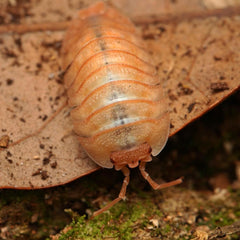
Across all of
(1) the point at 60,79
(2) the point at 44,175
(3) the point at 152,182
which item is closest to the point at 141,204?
(3) the point at 152,182

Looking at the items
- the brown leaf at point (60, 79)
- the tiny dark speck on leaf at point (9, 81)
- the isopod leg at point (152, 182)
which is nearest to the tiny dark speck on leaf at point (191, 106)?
the brown leaf at point (60, 79)

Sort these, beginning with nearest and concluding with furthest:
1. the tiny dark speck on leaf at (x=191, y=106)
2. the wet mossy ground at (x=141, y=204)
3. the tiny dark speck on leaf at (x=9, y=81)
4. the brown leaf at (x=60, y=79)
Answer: the wet mossy ground at (x=141, y=204), the brown leaf at (x=60, y=79), the tiny dark speck on leaf at (x=191, y=106), the tiny dark speck on leaf at (x=9, y=81)

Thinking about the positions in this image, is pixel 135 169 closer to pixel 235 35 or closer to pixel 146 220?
pixel 146 220

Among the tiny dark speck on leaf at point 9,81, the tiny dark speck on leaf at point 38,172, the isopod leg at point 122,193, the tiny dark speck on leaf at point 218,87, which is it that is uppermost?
the tiny dark speck on leaf at point 9,81

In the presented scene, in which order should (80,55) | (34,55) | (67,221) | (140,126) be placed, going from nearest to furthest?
(140,126), (67,221), (80,55), (34,55)

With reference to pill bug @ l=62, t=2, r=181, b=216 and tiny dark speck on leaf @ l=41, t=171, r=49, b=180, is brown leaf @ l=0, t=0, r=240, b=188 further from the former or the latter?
pill bug @ l=62, t=2, r=181, b=216

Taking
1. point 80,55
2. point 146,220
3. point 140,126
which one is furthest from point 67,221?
point 80,55

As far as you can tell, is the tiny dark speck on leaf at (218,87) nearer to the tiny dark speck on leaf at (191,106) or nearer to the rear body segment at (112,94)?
the tiny dark speck on leaf at (191,106)
